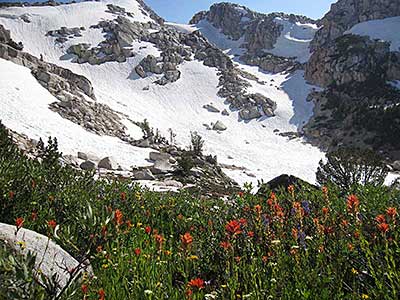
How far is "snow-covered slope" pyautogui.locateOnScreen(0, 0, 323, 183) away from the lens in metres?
32.3

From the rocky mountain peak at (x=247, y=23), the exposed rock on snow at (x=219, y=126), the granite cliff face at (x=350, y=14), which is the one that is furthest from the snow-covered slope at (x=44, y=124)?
the rocky mountain peak at (x=247, y=23)

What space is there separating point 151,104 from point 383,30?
58144 mm

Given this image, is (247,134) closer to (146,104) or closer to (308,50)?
(146,104)

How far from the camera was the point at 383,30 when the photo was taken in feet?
282

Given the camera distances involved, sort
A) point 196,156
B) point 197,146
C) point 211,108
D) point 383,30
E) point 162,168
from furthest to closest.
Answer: point 383,30 < point 211,108 < point 197,146 < point 196,156 < point 162,168

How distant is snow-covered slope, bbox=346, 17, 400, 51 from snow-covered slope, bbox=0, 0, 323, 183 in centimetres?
1727

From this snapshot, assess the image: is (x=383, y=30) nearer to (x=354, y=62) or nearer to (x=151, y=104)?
(x=354, y=62)

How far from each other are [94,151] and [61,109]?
10372mm

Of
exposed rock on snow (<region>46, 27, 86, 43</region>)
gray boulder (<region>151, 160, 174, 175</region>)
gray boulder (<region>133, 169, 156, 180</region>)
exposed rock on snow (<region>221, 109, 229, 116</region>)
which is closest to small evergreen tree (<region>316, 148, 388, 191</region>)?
gray boulder (<region>133, 169, 156, 180</region>)

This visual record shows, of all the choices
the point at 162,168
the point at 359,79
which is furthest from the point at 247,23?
the point at 162,168

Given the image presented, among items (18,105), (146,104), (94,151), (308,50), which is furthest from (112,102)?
(308,50)

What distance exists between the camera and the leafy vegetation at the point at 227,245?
6.84 ft

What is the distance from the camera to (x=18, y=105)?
32.3 meters

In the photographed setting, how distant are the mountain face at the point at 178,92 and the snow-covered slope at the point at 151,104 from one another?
207 mm
